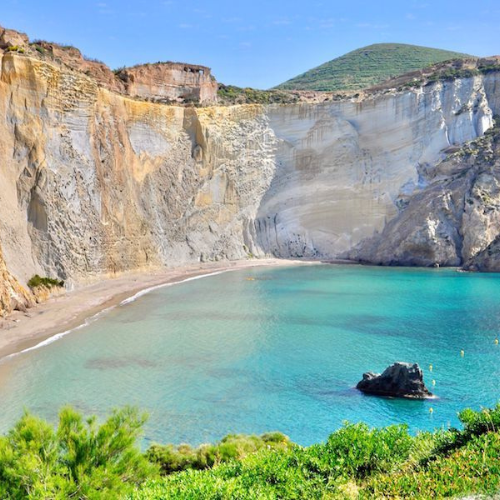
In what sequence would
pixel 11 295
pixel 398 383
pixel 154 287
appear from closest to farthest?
pixel 398 383, pixel 11 295, pixel 154 287

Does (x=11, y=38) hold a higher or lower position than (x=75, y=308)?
higher

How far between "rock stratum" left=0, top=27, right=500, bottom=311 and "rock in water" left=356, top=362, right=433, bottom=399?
19.5 meters

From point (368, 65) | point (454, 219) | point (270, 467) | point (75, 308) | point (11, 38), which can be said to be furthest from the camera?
point (368, 65)

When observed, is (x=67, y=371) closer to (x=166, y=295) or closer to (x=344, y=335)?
(x=344, y=335)

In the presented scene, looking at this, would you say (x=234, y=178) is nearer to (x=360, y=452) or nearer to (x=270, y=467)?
(x=360, y=452)

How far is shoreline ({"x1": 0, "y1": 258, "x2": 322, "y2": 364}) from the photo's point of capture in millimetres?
23594

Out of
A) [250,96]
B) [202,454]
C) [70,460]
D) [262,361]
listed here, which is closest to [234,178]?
[250,96]

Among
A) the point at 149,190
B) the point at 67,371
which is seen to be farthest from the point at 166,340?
the point at 149,190

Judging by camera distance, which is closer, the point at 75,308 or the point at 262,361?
the point at 262,361

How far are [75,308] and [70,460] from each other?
22966mm

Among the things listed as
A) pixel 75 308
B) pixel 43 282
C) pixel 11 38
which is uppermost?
pixel 11 38

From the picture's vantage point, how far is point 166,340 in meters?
24.2

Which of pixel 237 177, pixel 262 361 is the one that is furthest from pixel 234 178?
pixel 262 361

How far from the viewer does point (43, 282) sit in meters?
31.1
